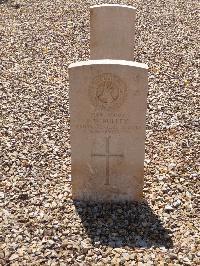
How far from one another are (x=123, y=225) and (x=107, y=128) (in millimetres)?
1083

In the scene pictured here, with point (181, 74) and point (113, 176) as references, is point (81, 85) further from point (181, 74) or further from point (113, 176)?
point (181, 74)

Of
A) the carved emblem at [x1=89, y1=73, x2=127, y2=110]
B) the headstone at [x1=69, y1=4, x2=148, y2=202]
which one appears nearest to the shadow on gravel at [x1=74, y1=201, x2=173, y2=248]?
the headstone at [x1=69, y1=4, x2=148, y2=202]

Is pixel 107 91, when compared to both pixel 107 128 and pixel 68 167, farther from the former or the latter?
pixel 68 167

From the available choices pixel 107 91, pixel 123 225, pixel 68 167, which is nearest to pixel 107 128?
pixel 107 91

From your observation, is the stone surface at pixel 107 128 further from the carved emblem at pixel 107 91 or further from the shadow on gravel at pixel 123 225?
the shadow on gravel at pixel 123 225

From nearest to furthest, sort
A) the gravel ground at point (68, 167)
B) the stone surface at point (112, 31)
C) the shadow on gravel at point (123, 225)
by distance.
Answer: the gravel ground at point (68, 167) < the shadow on gravel at point (123, 225) < the stone surface at point (112, 31)

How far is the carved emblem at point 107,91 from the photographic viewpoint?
190 inches

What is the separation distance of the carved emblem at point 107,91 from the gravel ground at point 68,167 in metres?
1.26

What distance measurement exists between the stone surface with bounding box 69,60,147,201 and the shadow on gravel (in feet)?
0.55

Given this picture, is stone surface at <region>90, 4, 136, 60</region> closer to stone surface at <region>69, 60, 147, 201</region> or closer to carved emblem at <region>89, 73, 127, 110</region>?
stone surface at <region>69, 60, 147, 201</region>

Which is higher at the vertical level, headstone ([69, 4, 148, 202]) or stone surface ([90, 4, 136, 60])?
stone surface ([90, 4, 136, 60])

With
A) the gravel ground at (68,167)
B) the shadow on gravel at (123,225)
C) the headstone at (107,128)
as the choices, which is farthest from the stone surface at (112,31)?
the shadow on gravel at (123,225)

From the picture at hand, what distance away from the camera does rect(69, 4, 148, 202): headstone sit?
4.79 m

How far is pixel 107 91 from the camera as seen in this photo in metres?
4.88
